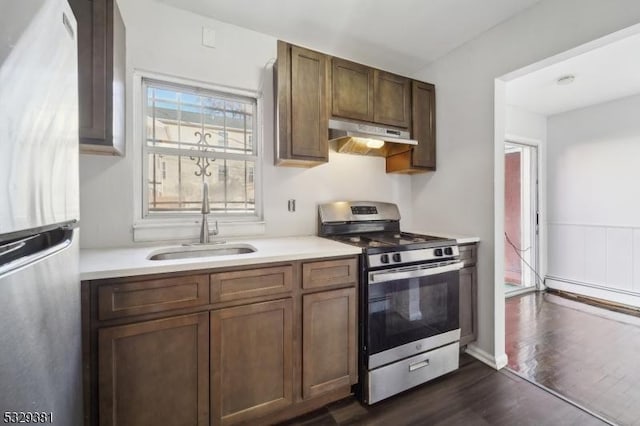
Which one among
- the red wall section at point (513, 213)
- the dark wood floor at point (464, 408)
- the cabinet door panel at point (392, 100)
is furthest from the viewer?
the red wall section at point (513, 213)

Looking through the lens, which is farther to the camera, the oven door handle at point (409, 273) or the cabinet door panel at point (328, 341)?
the oven door handle at point (409, 273)

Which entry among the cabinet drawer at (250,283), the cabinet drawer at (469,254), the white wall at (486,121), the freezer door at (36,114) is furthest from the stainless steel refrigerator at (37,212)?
the white wall at (486,121)

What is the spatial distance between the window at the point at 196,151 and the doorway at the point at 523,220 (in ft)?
11.5

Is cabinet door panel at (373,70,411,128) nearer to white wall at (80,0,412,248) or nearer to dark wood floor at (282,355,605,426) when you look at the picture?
white wall at (80,0,412,248)

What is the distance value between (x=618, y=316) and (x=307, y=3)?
14.1 ft

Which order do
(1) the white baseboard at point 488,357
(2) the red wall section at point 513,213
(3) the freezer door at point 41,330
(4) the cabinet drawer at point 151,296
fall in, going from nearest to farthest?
(3) the freezer door at point 41,330 < (4) the cabinet drawer at point 151,296 < (1) the white baseboard at point 488,357 < (2) the red wall section at point 513,213

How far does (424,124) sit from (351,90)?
0.82 m

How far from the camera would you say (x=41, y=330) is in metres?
0.59

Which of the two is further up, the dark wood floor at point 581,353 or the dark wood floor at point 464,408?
the dark wood floor at point 581,353

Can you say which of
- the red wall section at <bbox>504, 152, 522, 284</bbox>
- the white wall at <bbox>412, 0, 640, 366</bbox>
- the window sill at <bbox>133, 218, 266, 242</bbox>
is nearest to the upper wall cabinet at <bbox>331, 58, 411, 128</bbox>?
the white wall at <bbox>412, 0, 640, 366</bbox>

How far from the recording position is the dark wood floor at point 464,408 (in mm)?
1567

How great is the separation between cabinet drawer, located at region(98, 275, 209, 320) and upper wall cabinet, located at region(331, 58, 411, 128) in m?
1.57

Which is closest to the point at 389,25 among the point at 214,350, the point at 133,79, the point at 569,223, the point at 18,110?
the point at 133,79

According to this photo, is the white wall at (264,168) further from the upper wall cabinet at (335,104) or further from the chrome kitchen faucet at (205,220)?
the chrome kitchen faucet at (205,220)
